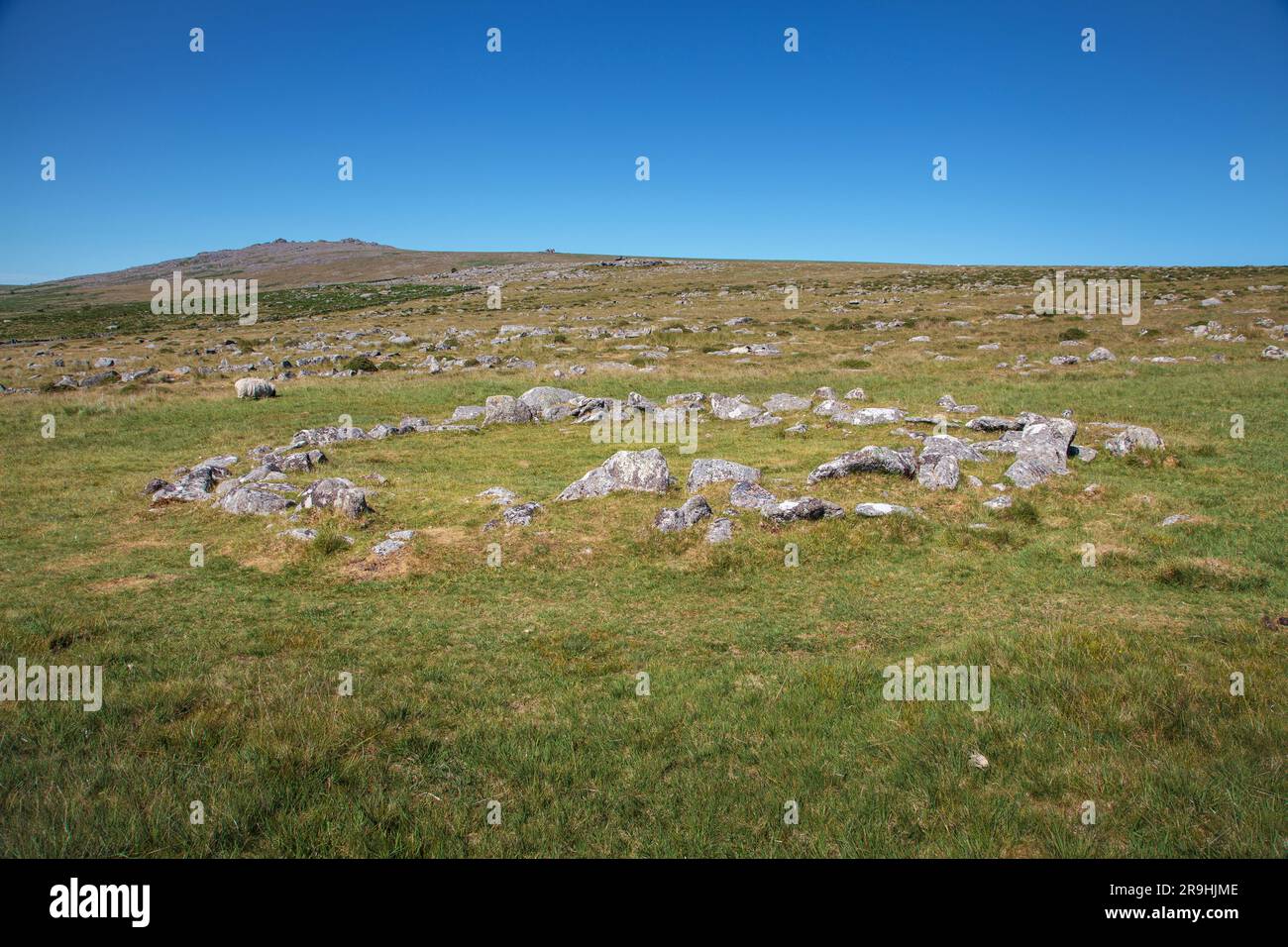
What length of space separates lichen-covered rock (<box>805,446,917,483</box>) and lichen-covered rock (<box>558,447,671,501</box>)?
4.63 metres

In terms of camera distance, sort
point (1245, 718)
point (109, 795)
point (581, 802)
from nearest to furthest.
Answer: point (109, 795)
point (581, 802)
point (1245, 718)

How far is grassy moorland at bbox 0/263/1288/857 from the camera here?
571 cm

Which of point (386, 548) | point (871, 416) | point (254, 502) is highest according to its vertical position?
point (871, 416)

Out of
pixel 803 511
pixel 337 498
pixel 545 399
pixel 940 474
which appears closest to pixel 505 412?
pixel 545 399

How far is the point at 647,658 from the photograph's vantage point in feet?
34.1

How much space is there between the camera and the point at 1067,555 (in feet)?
45.8

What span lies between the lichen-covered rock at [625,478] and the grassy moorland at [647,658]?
2.05ft

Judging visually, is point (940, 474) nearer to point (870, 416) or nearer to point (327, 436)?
point (870, 416)

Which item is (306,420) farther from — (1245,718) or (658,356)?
(1245,718)

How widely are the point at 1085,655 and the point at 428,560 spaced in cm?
1275

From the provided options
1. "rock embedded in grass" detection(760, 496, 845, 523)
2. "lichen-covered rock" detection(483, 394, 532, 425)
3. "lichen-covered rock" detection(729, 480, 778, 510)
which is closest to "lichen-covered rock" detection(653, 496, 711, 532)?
"lichen-covered rock" detection(729, 480, 778, 510)

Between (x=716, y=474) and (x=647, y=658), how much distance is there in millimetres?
9734

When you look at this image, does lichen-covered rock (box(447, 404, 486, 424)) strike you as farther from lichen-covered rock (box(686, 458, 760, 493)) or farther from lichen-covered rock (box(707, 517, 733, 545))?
lichen-covered rock (box(707, 517, 733, 545))
